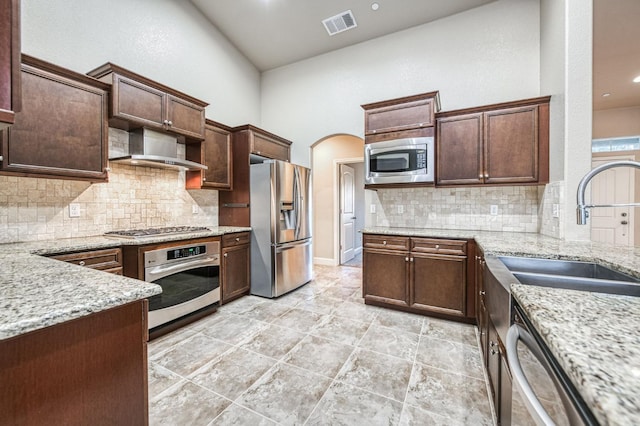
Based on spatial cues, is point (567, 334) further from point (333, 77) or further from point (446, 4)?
point (333, 77)

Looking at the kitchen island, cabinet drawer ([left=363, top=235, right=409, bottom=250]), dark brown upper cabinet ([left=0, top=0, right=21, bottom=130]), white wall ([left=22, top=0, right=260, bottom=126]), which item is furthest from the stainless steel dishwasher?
white wall ([left=22, top=0, right=260, bottom=126])

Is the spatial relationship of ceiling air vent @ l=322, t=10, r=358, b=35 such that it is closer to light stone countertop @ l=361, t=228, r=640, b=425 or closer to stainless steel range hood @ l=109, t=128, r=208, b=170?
stainless steel range hood @ l=109, t=128, r=208, b=170

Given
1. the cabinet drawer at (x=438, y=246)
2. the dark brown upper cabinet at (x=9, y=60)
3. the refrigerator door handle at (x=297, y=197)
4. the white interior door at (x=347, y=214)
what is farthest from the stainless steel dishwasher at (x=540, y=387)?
the white interior door at (x=347, y=214)

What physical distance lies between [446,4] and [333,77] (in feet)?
5.42

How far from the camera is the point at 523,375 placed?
690 mm

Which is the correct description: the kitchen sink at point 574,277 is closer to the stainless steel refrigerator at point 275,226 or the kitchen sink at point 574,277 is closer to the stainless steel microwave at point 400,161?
the stainless steel microwave at point 400,161

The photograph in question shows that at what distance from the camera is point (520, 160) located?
2.74m

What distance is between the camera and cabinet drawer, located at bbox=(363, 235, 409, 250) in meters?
2.99

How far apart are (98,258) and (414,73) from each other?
13.1 ft

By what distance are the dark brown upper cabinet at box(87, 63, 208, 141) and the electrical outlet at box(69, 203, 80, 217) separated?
2.68 feet

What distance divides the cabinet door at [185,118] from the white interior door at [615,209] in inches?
243

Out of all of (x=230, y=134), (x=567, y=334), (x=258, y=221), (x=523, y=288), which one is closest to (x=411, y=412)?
(x=523, y=288)

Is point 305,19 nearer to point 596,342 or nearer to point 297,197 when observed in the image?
point 297,197

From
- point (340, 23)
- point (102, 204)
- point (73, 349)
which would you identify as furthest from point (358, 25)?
point (73, 349)
